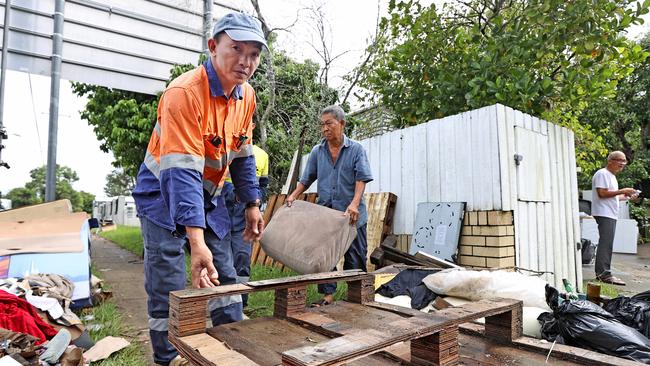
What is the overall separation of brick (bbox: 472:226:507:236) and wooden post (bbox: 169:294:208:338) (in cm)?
344

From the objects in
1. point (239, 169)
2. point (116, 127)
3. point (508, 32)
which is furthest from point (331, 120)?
point (116, 127)

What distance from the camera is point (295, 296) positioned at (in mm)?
1840

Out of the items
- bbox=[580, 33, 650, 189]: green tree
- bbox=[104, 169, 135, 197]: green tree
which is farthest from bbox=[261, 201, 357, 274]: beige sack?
bbox=[104, 169, 135, 197]: green tree

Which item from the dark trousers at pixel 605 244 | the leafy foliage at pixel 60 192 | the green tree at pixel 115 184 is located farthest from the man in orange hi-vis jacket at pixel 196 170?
the green tree at pixel 115 184

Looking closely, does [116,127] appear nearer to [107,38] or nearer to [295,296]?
[107,38]

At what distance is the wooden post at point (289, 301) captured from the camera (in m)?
1.81

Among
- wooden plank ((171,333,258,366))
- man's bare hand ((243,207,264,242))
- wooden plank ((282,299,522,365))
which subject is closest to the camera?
wooden plank ((282,299,522,365))

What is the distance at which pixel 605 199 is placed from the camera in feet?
18.5

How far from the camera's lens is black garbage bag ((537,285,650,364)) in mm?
1783

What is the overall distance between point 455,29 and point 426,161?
2468 millimetres

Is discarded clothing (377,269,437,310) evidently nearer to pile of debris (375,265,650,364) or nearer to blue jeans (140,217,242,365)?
pile of debris (375,265,650,364)

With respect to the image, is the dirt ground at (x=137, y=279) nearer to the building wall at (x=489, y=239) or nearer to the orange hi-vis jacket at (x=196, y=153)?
the orange hi-vis jacket at (x=196, y=153)

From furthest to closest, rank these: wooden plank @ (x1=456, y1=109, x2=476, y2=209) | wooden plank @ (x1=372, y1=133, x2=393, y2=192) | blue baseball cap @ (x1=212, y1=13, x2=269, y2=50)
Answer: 1. wooden plank @ (x1=372, y1=133, x2=393, y2=192)
2. wooden plank @ (x1=456, y1=109, x2=476, y2=209)
3. blue baseball cap @ (x1=212, y1=13, x2=269, y2=50)

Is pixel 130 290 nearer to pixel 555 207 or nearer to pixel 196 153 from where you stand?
pixel 196 153
